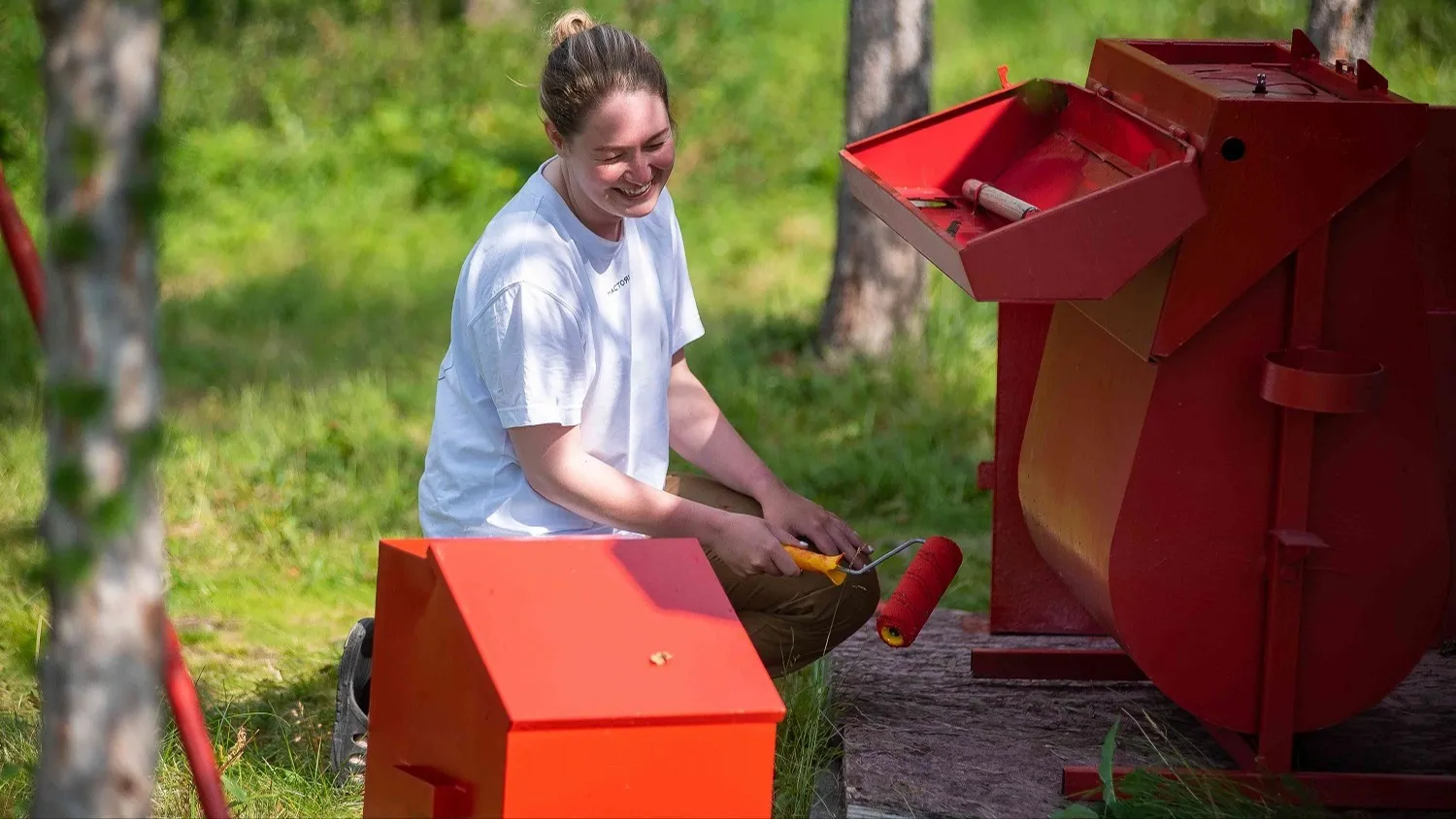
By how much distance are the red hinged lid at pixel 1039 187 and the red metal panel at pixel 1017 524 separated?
347mm

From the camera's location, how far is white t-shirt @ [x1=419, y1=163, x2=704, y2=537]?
3.05 meters

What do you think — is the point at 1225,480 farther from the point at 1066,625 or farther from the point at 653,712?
the point at 653,712

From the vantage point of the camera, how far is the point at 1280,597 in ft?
9.73

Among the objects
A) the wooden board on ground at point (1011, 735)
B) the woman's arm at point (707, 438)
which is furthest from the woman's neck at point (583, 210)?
the wooden board on ground at point (1011, 735)

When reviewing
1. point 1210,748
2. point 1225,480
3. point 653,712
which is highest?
point 1225,480

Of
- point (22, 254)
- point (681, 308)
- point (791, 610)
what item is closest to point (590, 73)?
point (681, 308)

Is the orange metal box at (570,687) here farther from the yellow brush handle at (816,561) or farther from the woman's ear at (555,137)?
the woman's ear at (555,137)

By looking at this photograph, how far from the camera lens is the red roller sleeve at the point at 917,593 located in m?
2.99

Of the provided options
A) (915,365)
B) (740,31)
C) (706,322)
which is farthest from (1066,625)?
(740,31)

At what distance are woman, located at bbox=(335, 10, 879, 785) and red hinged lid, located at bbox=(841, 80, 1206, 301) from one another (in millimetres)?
484

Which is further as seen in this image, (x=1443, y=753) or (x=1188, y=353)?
(x=1443, y=753)

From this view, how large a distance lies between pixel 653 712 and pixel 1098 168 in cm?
152

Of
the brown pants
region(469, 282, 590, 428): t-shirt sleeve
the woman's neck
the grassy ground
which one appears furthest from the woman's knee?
the woman's neck

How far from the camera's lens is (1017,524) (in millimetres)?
3668
